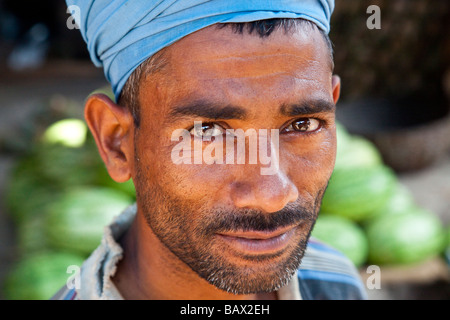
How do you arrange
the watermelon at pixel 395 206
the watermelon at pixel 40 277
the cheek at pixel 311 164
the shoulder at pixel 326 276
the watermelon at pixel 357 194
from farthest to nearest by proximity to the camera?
the watermelon at pixel 395 206
the watermelon at pixel 357 194
the watermelon at pixel 40 277
the shoulder at pixel 326 276
the cheek at pixel 311 164

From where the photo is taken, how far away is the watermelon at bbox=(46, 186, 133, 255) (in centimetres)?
332

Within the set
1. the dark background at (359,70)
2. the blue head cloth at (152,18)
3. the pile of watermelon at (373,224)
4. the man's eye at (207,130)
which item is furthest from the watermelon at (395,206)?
the man's eye at (207,130)

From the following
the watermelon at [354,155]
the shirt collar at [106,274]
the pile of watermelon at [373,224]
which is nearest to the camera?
the shirt collar at [106,274]

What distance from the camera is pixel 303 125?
1530 mm

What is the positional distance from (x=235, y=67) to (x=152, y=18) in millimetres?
284

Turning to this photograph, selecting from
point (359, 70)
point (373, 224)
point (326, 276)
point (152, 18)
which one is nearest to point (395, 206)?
point (373, 224)

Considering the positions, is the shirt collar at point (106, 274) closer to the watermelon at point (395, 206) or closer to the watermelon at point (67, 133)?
the watermelon at point (395, 206)

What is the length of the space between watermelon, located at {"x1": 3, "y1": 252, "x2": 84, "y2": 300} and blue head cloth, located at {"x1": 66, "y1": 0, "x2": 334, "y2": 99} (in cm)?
183

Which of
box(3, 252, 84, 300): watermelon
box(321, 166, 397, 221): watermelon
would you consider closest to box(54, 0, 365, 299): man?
box(3, 252, 84, 300): watermelon

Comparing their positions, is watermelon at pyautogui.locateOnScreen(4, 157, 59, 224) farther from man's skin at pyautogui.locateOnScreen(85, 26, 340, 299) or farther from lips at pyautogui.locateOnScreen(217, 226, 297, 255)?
lips at pyautogui.locateOnScreen(217, 226, 297, 255)

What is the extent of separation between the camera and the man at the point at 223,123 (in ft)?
4.58
